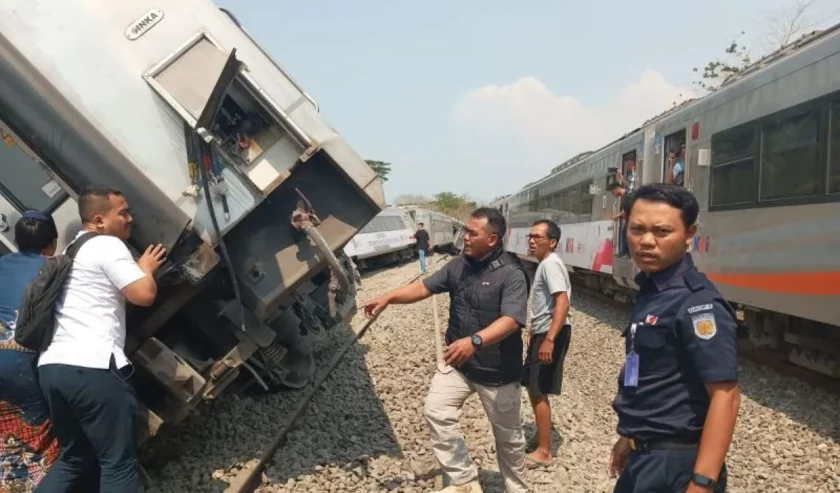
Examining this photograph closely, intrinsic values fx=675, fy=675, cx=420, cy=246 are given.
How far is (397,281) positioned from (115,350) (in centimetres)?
1748

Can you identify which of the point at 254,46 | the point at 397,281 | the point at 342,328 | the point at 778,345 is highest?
the point at 254,46

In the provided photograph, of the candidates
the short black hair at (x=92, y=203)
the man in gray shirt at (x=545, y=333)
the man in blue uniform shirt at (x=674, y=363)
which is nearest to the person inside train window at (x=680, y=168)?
the man in gray shirt at (x=545, y=333)

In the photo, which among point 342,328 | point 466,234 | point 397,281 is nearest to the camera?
point 466,234

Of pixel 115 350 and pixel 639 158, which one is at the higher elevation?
pixel 115 350

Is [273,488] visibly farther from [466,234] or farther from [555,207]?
[555,207]

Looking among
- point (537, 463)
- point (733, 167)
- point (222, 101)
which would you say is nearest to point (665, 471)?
point (537, 463)

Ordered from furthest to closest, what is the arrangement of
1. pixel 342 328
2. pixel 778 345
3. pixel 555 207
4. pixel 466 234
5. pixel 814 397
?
pixel 555 207 → pixel 342 328 → pixel 778 345 → pixel 814 397 → pixel 466 234

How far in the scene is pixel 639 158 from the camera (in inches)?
435

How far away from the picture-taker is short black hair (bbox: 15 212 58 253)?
3.65 metres

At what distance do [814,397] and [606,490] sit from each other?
3.20 meters

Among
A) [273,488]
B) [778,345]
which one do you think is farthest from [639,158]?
[273,488]

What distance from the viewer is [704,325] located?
2.12 meters

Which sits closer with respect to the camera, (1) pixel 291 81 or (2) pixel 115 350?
(2) pixel 115 350

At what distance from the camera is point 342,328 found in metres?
10.4
